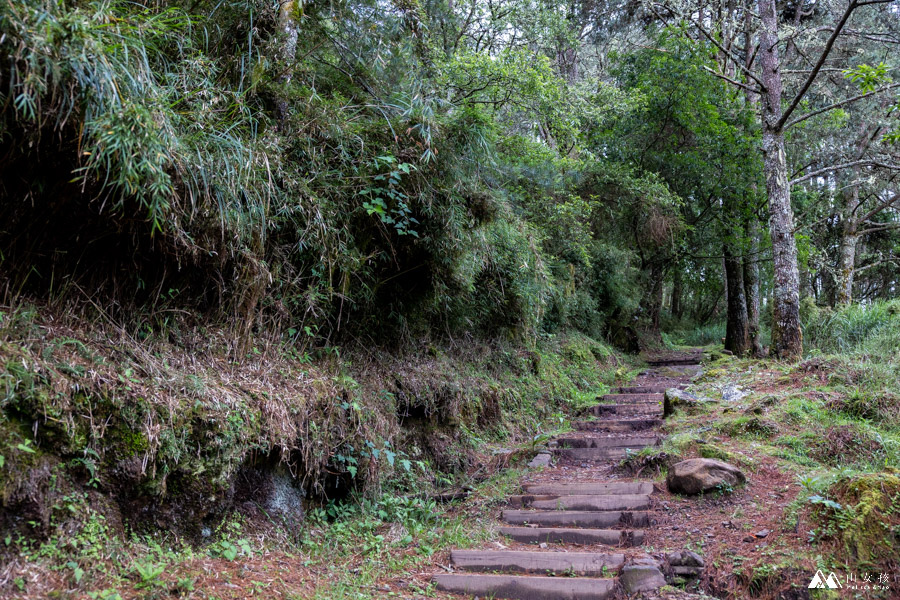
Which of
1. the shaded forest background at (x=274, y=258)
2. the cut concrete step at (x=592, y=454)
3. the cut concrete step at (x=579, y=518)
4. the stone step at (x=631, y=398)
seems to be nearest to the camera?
the shaded forest background at (x=274, y=258)

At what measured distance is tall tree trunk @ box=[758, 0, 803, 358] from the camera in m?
8.79

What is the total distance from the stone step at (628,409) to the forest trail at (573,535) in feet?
3.67

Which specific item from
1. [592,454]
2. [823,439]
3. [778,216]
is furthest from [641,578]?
[778,216]

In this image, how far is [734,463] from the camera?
4824mm

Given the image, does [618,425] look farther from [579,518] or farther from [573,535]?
[573,535]

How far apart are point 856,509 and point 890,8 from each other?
18813 mm

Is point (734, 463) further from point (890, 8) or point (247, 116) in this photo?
point (890, 8)

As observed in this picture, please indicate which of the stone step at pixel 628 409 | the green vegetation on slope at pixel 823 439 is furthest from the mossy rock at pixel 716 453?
the stone step at pixel 628 409

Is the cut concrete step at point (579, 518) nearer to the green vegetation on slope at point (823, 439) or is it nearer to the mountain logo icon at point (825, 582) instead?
the green vegetation on slope at point (823, 439)

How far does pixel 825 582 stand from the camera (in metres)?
3.11

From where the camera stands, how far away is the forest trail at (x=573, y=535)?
3.51 m

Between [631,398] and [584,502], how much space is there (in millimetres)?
4985

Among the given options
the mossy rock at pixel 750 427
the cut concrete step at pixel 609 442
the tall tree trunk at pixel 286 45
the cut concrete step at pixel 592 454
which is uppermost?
the tall tree trunk at pixel 286 45

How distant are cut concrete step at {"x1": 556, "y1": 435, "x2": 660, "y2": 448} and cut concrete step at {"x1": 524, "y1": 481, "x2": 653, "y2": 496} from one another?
4.34 ft
